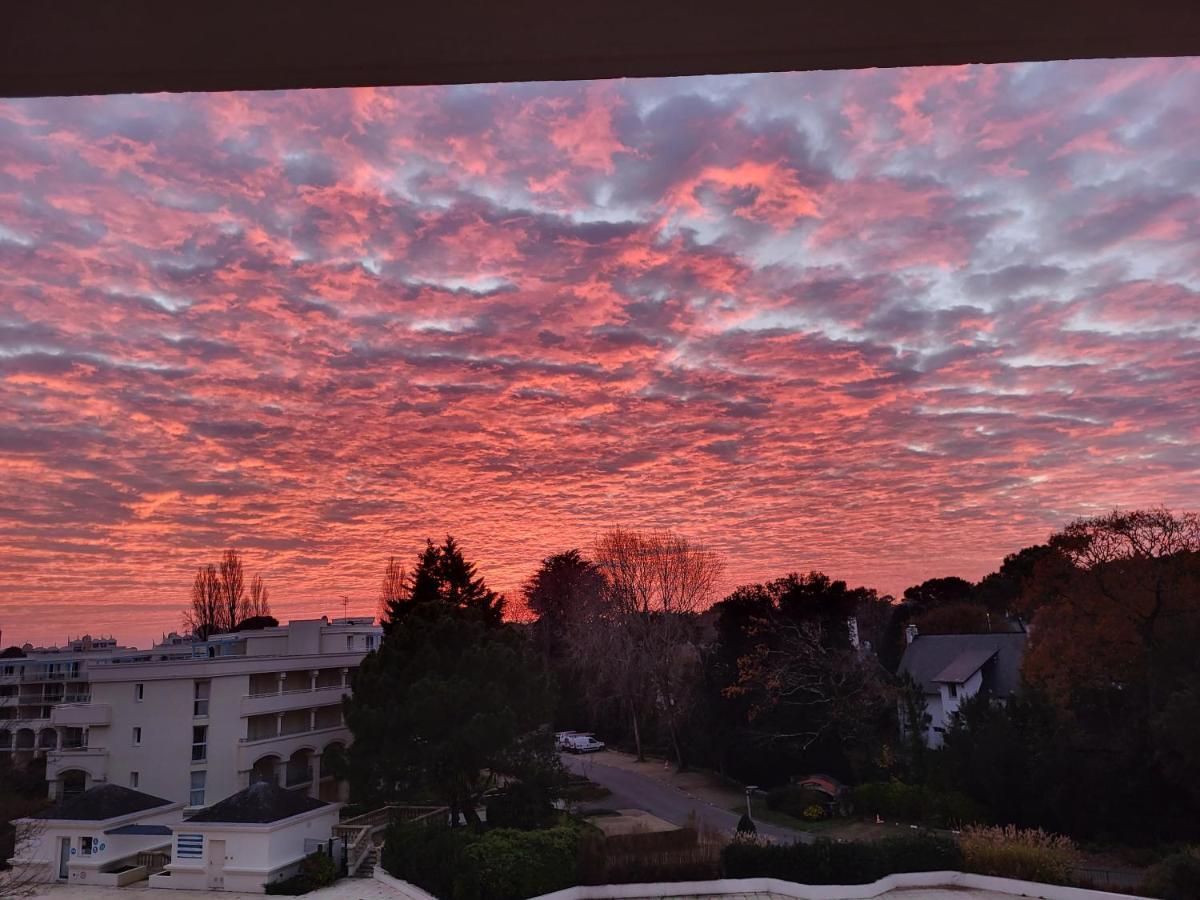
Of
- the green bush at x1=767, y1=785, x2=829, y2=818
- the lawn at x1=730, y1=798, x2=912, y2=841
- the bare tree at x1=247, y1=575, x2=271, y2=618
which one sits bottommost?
the lawn at x1=730, y1=798, x2=912, y2=841

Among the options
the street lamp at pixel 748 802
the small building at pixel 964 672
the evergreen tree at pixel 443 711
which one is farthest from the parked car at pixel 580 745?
the evergreen tree at pixel 443 711

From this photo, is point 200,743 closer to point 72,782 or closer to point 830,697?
point 72,782

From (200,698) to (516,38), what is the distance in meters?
28.7

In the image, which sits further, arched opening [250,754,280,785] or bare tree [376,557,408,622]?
bare tree [376,557,408,622]

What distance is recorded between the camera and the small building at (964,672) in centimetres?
2958

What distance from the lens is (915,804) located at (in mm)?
22750

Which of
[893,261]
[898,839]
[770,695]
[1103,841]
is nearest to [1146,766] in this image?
[1103,841]

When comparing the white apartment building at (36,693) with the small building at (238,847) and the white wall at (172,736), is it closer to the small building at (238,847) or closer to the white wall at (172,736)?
the white wall at (172,736)

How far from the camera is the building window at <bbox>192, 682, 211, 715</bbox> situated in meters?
Result: 25.8

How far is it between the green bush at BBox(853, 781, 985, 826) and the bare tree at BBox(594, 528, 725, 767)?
34.4 feet

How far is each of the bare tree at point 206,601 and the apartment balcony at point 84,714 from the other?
19537 mm

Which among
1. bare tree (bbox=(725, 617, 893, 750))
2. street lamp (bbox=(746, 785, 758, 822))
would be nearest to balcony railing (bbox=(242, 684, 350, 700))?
bare tree (bbox=(725, 617, 893, 750))

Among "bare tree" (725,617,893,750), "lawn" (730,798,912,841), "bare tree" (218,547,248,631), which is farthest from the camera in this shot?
"bare tree" (218,547,248,631)

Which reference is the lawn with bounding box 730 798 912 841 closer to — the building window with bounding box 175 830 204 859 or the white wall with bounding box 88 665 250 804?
the building window with bounding box 175 830 204 859
